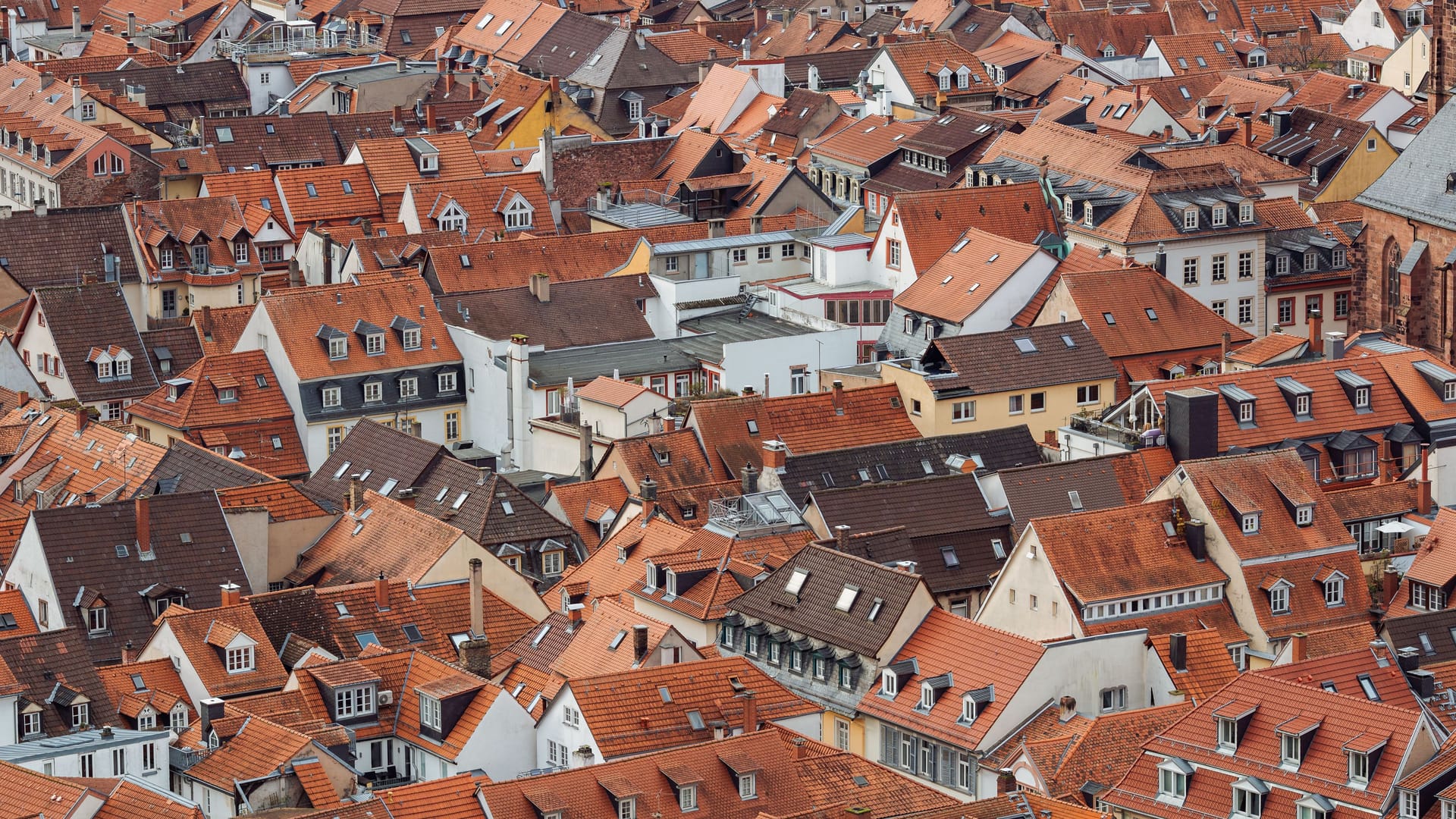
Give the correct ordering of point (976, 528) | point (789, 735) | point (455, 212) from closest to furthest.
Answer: point (789, 735) < point (976, 528) < point (455, 212)

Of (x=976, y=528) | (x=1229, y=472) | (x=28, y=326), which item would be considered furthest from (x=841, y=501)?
(x=28, y=326)

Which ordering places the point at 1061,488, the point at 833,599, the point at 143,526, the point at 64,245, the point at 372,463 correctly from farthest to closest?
the point at 64,245
the point at 372,463
the point at 1061,488
the point at 143,526
the point at 833,599

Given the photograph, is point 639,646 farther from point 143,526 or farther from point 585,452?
point 585,452

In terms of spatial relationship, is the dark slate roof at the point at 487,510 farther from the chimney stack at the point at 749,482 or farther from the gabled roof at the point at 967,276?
the gabled roof at the point at 967,276

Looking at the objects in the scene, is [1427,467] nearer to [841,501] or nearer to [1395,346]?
[1395,346]

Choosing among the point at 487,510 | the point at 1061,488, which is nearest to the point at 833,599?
the point at 1061,488

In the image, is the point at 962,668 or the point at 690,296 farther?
the point at 690,296

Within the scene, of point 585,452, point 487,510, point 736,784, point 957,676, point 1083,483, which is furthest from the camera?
point 585,452
